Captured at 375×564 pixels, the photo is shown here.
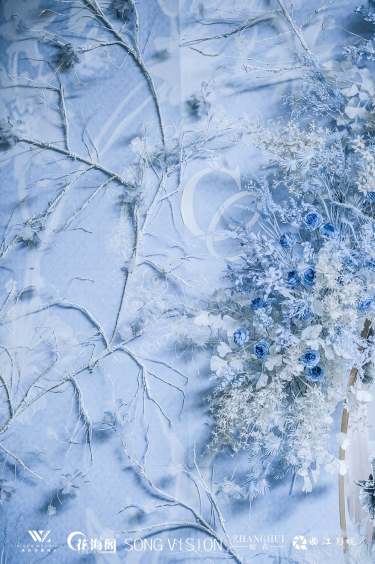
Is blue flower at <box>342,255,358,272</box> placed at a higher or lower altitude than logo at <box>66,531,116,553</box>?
higher

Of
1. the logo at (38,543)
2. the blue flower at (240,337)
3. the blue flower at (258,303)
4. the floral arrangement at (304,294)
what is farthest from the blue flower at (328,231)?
the logo at (38,543)

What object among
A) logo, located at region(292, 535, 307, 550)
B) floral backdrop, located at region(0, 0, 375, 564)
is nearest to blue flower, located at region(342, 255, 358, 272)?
floral backdrop, located at region(0, 0, 375, 564)

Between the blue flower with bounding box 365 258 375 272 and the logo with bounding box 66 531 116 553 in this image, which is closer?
the blue flower with bounding box 365 258 375 272

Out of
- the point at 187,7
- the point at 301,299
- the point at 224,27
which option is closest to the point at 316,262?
the point at 301,299

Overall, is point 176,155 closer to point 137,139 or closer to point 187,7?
point 137,139

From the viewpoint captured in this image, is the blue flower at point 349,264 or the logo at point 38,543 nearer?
the blue flower at point 349,264

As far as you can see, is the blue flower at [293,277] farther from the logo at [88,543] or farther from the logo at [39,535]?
the logo at [39,535]

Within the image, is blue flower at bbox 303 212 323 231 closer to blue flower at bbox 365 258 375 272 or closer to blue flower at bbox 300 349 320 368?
blue flower at bbox 365 258 375 272
